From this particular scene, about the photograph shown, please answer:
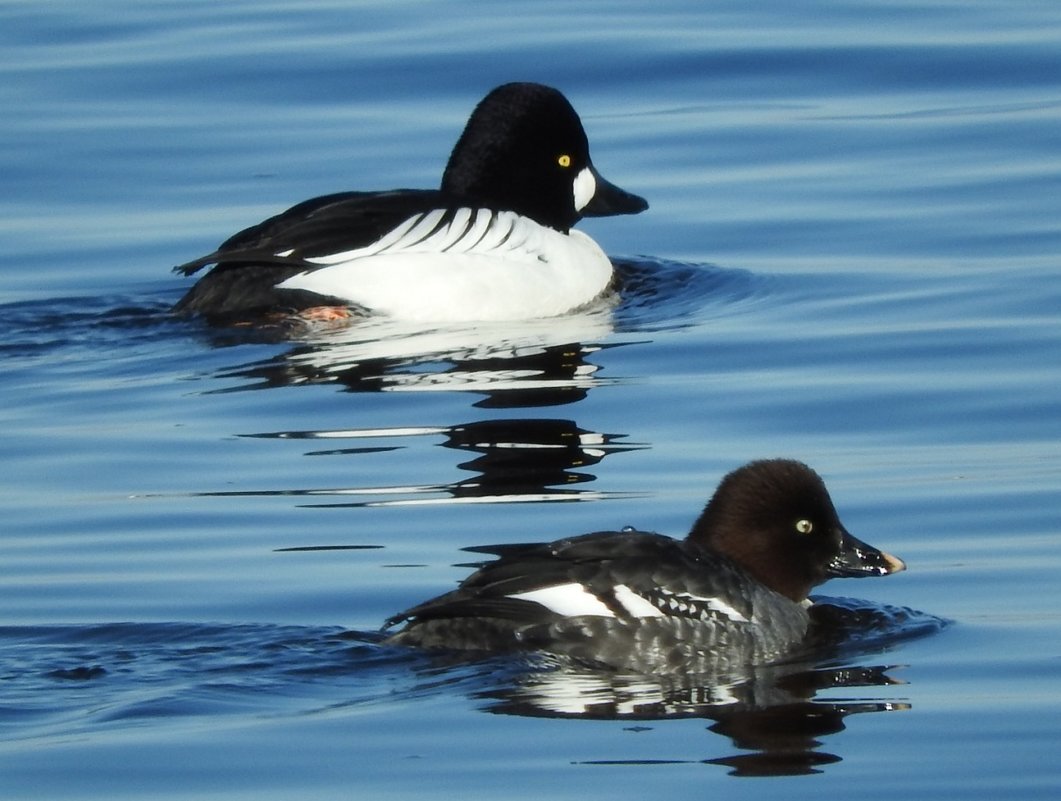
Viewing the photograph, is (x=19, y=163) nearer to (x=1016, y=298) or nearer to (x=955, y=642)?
(x=1016, y=298)

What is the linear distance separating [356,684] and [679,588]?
44.7 inches

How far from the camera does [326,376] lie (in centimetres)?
1142

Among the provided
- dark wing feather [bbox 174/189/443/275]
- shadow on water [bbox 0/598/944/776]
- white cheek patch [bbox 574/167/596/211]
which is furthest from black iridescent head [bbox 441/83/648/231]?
shadow on water [bbox 0/598/944/776]

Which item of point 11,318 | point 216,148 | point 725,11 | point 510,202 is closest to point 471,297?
point 510,202

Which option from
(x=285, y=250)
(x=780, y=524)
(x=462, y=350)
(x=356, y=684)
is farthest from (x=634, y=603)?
(x=285, y=250)

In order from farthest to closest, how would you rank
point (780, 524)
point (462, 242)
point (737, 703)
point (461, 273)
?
point (462, 242), point (461, 273), point (780, 524), point (737, 703)

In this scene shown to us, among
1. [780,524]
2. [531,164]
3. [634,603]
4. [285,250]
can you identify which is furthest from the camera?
[531,164]

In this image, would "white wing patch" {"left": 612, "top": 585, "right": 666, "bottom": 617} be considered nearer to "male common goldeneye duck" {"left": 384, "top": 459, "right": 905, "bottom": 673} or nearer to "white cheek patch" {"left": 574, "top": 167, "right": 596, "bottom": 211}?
"male common goldeneye duck" {"left": 384, "top": 459, "right": 905, "bottom": 673}

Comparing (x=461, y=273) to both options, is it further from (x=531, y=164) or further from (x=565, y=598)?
(x=565, y=598)

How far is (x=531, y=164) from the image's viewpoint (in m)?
14.2

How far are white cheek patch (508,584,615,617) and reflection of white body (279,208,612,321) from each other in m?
5.25

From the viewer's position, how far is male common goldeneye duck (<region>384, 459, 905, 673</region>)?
7695 mm

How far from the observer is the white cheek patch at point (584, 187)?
14.3 m

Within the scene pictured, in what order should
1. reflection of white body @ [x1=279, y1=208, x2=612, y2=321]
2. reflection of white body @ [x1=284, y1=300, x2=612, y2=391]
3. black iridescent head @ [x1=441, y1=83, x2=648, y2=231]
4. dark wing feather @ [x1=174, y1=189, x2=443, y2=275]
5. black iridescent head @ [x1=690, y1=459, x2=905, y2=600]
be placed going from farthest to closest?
black iridescent head @ [x1=441, y1=83, x2=648, y2=231] → reflection of white body @ [x1=279, y1=208, x2=612, y2=321] → dark wing feather @ [x1=174, y1=189, x2=443, y2=275] → reflection of white body @ [x1=284, y1=300, x2=612, y2=391] → black iridescent head @ [x1=690, y1=459, x2=905, y2=600]
